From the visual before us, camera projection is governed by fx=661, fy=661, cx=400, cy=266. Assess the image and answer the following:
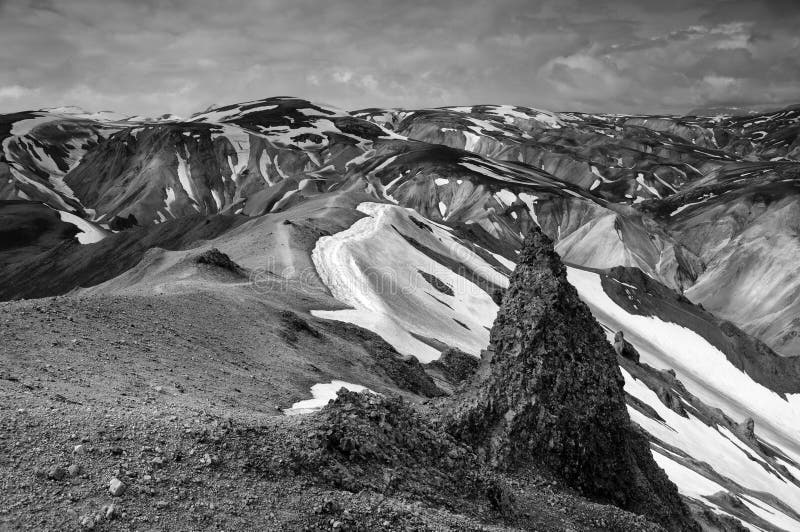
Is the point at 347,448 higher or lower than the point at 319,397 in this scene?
higher

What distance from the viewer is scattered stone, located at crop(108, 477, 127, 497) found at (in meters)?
12.4

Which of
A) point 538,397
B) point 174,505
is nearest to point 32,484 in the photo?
point 174,505

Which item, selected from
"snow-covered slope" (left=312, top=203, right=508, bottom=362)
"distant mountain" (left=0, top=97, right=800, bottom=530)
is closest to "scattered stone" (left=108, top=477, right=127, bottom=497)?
"distant mountain" (left=0, top=97, right=800, bottom=530)

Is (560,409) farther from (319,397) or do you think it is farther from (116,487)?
(116,487)

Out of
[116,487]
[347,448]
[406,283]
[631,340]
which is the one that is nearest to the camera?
[116,487]

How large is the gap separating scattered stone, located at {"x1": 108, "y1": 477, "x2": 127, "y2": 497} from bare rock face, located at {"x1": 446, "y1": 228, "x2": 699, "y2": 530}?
1037 centimetres

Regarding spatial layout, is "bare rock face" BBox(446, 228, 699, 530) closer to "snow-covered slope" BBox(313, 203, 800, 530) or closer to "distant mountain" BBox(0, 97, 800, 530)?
"distant mountain" BBox(0, 97, 800, 530)

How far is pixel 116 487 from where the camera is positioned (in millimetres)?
12438

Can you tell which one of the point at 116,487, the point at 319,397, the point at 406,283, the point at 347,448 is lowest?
the point at 319,397

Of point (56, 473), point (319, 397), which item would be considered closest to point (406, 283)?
point (319, 397)

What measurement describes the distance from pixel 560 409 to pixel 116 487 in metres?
13.2

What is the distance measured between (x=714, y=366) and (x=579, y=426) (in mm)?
100727

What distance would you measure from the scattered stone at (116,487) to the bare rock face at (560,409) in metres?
10.4

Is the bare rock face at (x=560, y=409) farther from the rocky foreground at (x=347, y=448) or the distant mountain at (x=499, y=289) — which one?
the distant mountain at (x=499, y=289)
